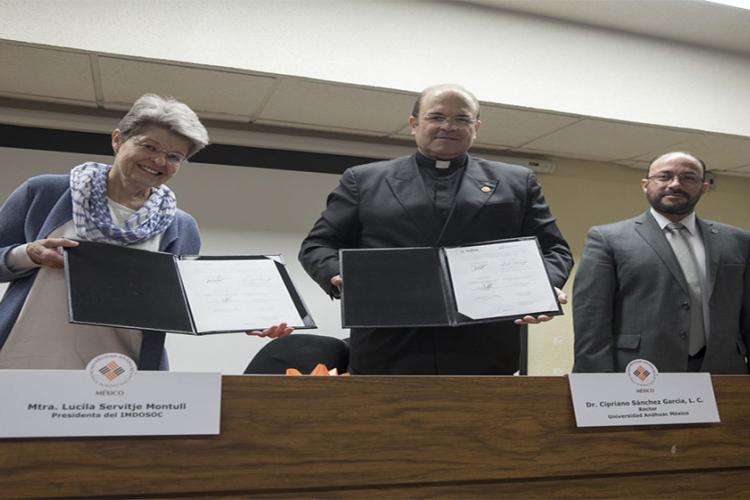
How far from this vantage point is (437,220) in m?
1.68

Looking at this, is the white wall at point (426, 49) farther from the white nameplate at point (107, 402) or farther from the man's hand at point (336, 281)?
the white nameplate at point (107, 402)

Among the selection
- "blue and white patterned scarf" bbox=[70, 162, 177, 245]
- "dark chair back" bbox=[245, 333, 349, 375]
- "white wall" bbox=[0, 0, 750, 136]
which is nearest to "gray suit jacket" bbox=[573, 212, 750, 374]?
"dark chair back" bbox=[245, 333, 349, 375]

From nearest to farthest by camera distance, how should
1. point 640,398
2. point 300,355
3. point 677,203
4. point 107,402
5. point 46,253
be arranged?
1. point 107,402
2. point 640,398
3. point 46,253
4. point 677,203
5. point 300,355

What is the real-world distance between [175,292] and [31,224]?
22.6 inches

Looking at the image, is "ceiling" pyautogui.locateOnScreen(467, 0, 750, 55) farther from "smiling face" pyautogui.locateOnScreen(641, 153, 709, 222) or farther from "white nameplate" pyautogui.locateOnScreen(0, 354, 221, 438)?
"white nameplate" pyautogui.locateOnScreen(0, 354, 221, 438)

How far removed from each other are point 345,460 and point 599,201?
4.14 m

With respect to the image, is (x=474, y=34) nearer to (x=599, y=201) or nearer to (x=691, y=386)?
(x=599, y=201)

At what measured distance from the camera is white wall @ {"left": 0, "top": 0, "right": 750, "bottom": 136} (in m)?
2.83

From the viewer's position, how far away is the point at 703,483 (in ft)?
3.70

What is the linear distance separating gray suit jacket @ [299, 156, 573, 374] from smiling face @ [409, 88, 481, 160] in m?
0.08

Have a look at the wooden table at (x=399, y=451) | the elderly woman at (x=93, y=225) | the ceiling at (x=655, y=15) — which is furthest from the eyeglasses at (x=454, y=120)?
the ceiling at (x=655, y=15)

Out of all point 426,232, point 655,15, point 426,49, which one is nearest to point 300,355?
point 426,232

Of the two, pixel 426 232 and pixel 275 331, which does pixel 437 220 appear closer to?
pixel 426 232

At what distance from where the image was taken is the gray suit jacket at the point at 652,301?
6.77 feet
